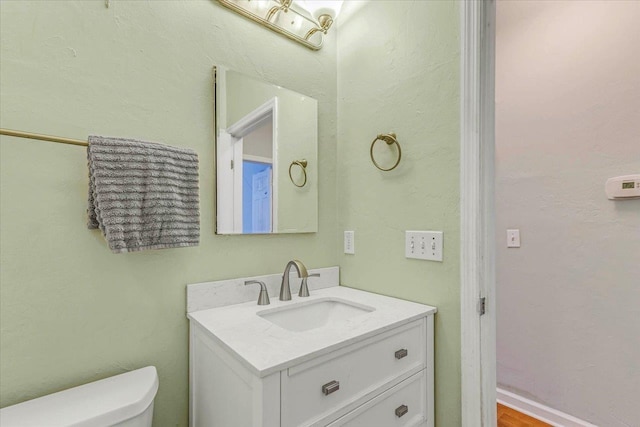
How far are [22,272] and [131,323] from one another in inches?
12.8

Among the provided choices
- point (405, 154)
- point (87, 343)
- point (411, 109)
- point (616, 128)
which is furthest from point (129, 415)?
point (616, 128)

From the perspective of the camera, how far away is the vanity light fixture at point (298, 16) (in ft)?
4.22

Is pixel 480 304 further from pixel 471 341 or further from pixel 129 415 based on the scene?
pixel 129 415

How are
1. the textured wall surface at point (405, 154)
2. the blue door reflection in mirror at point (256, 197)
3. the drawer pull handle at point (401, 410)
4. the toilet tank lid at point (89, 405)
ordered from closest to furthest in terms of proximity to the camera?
the toilet tank lid at point (89, 405), the drawer pull handle at point (401, 410), the textured wall surface at point (405, 154), the blue door reflection in mirror at point (256, 197)

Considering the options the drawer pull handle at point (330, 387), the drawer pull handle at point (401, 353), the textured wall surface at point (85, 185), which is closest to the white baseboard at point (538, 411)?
the drawer pull handle at point (401, 353)

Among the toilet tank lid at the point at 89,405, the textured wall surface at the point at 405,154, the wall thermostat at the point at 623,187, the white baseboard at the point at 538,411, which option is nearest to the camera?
the toilet tank lid at the point at 89,405

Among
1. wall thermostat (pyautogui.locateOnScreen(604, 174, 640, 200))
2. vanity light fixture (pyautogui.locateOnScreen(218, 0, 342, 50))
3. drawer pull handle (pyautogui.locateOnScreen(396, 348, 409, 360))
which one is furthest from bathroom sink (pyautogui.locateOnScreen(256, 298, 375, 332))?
wall thermostat (pyautogui.locateOnScreen(604, 174, 640, 200))

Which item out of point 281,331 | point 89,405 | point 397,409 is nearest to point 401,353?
point 397,409

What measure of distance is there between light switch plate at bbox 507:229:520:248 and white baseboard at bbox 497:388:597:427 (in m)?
0.93

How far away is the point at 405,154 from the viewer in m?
1.26

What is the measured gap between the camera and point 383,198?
134 centimetres

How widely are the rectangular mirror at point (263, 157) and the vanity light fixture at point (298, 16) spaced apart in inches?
10.7

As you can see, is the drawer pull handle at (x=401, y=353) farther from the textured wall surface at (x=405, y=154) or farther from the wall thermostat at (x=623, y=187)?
the wall thermostat at (x=623, y=187)

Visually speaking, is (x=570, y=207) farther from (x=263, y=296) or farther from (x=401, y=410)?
(x=263, y=296)
